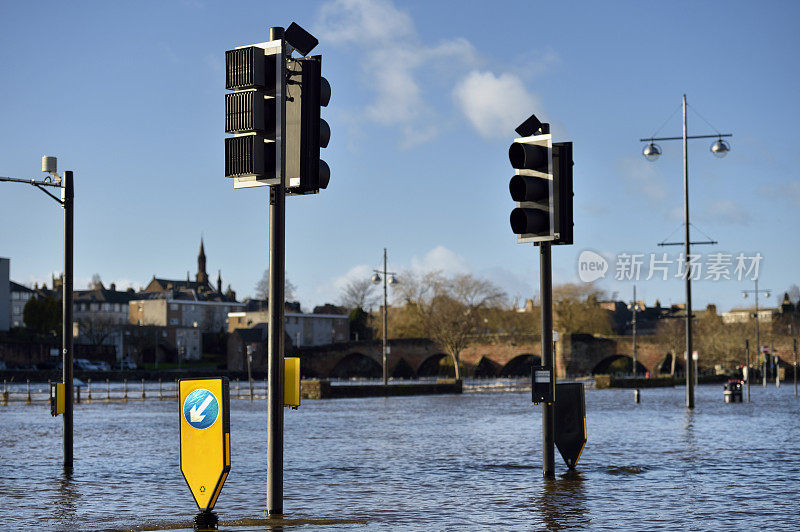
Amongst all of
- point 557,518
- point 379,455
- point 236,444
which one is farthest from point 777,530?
point 236,444

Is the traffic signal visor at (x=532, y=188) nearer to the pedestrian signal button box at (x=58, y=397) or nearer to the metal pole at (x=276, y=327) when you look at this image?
the metal pole at (x=276, y=327)

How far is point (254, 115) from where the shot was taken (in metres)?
9.23

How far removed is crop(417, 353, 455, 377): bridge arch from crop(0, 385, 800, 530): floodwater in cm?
8500

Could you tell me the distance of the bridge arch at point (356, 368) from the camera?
11352 centimetres

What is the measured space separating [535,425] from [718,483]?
13463 millimetres

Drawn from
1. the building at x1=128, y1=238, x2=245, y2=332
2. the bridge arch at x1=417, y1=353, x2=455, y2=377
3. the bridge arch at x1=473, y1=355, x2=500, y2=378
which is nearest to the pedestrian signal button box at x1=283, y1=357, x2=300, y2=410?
the bridge arch at x1=417, y1=353, x2=455, y2=377

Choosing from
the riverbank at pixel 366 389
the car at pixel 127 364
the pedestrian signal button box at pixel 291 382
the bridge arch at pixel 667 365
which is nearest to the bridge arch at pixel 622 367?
the bridge arch at pixel 667 365

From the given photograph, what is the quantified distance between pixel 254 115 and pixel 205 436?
2.93 m

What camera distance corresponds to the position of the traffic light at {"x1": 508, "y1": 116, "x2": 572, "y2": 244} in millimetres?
12062

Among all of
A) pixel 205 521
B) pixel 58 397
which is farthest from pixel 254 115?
pixel 58 397

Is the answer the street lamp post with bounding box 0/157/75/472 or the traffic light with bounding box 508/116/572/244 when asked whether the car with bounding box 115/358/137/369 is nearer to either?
the street lamp post with bounding box 0/157/75/472

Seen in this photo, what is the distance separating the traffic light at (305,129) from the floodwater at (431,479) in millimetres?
3293

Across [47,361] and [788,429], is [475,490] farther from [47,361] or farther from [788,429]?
[47,361]

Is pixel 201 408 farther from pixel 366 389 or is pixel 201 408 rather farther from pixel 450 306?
pixel 450 306
